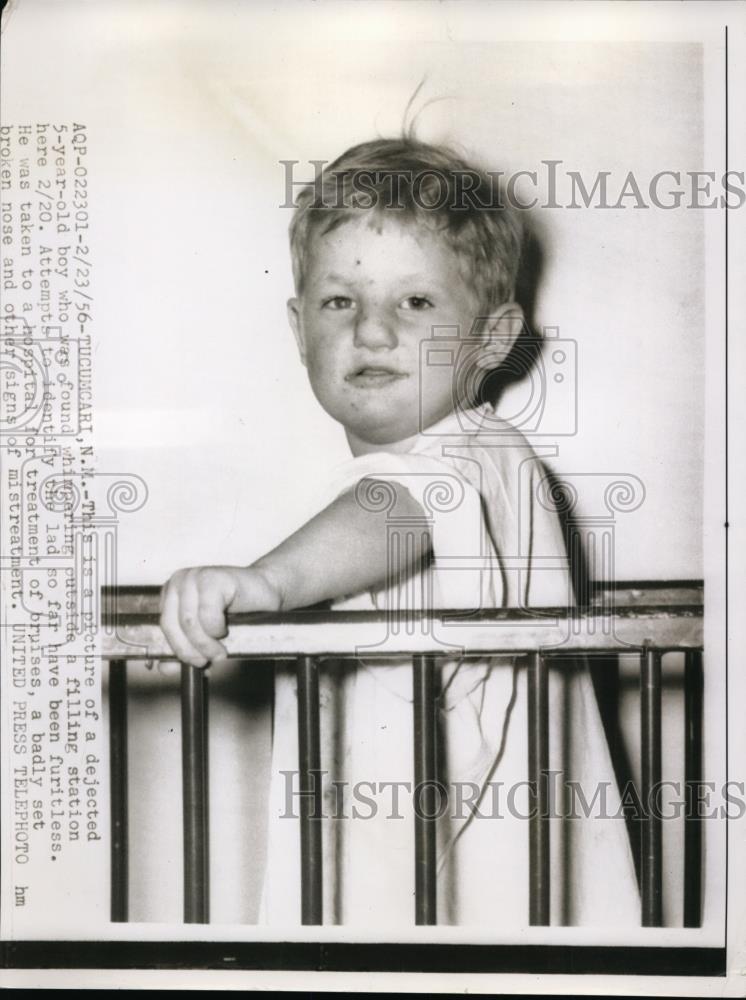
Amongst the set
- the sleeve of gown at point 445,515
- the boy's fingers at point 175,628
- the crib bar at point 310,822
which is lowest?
the crib bar at point 310,822

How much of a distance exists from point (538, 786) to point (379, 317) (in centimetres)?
38

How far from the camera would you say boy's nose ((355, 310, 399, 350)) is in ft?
2.94

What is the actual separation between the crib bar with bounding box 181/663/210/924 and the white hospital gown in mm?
51

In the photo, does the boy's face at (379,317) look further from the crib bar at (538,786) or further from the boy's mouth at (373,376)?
the crib bar at (538,786)

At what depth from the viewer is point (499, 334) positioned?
0.90 meters

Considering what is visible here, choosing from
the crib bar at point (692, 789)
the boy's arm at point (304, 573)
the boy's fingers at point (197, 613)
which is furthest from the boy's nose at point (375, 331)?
the crib bar at point (692, 789)

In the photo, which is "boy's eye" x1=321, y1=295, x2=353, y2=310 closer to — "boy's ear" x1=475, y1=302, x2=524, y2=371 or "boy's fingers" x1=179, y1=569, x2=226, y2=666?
"boy's ear" x1=475, y1=302, x2=524, y2=371

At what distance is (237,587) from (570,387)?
0.98 feet

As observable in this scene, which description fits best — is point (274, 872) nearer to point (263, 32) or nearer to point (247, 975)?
point (247, 975)

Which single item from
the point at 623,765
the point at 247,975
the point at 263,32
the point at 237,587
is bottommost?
the point at 247,975

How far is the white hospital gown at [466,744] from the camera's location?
2.95ft

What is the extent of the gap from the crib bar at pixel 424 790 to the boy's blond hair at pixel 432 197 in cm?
29

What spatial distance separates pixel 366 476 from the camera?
903 mm

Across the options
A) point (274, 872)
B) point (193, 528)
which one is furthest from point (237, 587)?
point (274, 872)
